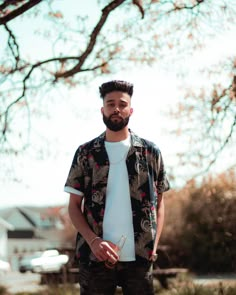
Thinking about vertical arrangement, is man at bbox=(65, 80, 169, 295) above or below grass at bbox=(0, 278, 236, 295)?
above

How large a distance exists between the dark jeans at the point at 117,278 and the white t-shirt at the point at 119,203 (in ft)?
0.16

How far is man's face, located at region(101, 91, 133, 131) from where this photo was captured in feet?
9.87

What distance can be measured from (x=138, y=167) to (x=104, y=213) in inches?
10.8

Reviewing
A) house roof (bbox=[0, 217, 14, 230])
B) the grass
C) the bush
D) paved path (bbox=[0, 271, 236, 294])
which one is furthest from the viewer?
house roof (bbox=[0, 217, 14, 230])

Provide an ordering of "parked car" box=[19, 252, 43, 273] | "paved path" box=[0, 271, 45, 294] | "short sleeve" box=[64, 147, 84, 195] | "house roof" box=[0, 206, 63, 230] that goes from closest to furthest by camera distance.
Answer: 1. "short sleeve" box=[64, 147, 84, 195]
2. "paved path" box=[0, 271, 45, 294]
3. "parked car" box=[19, 252, 43, 273]
4. "house roof" box=[0, 206, 63, 230]

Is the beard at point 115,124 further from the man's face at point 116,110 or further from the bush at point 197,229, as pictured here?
the bush at point 197,229

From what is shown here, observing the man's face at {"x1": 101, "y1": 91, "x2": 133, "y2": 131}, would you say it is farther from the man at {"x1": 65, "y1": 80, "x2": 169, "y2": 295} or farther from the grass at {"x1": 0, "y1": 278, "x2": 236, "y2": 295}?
the grass at {"x1": 0, "y1": 278, "x2": 236, "y2": 295}

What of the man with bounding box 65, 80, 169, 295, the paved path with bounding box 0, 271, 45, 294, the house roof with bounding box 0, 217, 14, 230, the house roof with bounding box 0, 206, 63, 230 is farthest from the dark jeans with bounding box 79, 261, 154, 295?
the house roof with bounding box 0, 206, 63, 230

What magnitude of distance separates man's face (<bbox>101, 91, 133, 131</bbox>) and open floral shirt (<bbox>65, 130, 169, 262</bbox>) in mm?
106

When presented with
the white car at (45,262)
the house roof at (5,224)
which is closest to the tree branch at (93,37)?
the white car at (45,262)

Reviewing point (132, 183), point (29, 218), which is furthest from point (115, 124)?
point (29, 218)

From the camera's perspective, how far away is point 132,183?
2957mm

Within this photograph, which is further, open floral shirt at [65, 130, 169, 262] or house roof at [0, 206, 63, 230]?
house roof at [0, 206, 63, 230]

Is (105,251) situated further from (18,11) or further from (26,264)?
(26,264)
